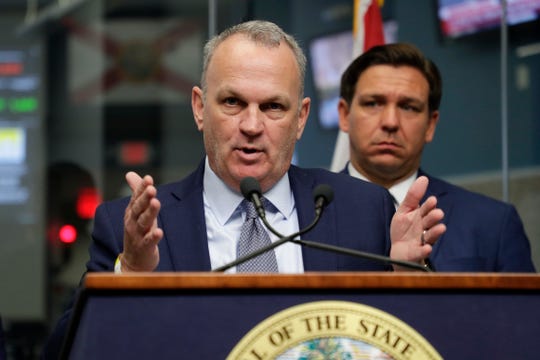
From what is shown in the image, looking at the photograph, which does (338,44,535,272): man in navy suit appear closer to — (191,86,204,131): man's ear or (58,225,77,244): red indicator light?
(191,86,204,131): man's ear

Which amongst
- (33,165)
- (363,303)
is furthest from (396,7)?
(363,303)

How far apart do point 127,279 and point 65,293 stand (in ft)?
13.3

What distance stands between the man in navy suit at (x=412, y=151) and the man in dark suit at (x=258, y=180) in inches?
39.3

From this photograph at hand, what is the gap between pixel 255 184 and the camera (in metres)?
2.76

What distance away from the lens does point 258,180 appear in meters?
3.23

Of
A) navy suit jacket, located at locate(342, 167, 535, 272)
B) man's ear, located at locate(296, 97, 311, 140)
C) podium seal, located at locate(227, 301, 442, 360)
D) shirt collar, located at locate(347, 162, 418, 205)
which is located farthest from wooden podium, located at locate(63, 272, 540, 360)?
shirt collar, located at locate(347, 162, 418, 205)

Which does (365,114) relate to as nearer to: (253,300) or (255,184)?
(255,184)

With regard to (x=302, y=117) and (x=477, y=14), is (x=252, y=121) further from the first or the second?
(x=477, y=14)

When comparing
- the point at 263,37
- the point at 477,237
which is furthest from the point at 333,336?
the point at 477,237

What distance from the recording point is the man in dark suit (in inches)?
123

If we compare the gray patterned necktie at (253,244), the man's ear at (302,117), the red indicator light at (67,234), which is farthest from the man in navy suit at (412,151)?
the red indicator light at (67,234)

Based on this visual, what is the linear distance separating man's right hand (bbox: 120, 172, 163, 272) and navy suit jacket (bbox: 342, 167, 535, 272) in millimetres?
1733

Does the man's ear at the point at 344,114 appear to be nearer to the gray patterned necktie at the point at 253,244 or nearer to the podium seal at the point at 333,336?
the gray patterned necktie at the point at 253,244

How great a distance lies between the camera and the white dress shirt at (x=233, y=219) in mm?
3133
